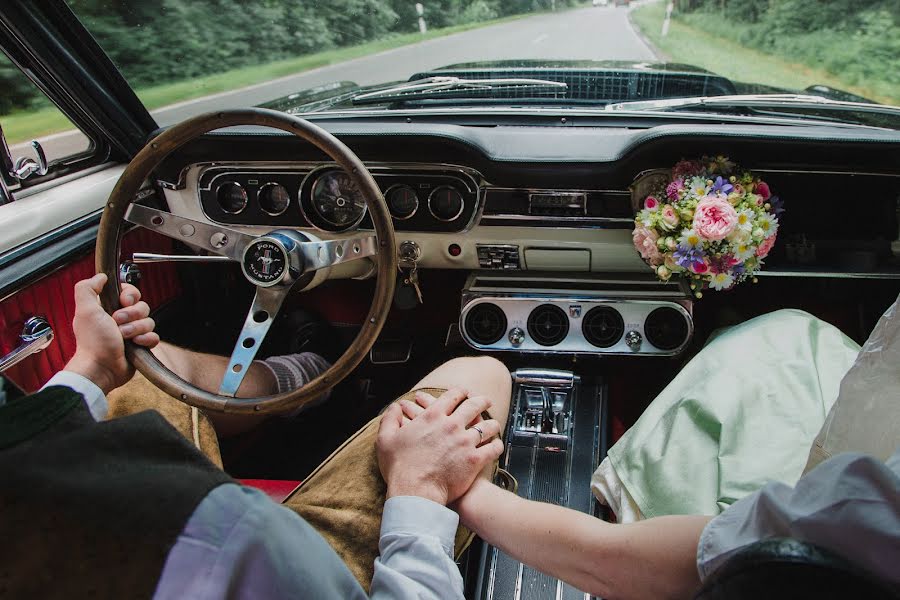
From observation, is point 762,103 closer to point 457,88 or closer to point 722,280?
point 722,280

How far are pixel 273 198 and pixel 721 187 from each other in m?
1.40

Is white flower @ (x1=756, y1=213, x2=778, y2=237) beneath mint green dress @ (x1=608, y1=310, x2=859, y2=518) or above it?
above

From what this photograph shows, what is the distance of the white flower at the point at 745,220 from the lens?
1911 mm

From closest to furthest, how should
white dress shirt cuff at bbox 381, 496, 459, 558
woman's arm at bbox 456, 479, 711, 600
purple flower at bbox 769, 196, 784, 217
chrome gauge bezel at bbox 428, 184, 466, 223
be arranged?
woman's arm at bbox 456, 479, 711, 600 → white dress shirt cuff at bbox 381, 496, 459, 558 → purple flower at bbox 769, 196, 784, 217 → chrome gauge bezel at bbox 428, 184, 466, 223

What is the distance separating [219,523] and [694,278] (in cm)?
179

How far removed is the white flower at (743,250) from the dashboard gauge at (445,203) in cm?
84

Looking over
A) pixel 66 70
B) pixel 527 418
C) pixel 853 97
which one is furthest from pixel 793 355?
pixel 66 70

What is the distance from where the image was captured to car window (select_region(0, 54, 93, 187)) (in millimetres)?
1866

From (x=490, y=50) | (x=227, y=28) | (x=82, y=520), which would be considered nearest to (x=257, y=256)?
(x=82, y=520)

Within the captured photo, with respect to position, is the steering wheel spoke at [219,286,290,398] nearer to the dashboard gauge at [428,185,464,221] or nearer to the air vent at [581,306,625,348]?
the dashboard gauge at [428,185,464,221]

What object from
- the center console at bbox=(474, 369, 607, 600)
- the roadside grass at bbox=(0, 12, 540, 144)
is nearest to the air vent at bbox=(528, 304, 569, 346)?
the center console at bbox=(474, 369, 607, 600)

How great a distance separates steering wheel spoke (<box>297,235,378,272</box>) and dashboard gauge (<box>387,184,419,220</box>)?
55 cm

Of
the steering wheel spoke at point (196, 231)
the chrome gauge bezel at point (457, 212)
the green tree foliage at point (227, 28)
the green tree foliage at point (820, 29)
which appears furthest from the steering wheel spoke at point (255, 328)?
the green tree foliage at point (820, 29)

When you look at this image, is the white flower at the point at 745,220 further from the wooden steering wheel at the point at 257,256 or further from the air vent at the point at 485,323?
the wooden steering wheel at the point at 257,256
